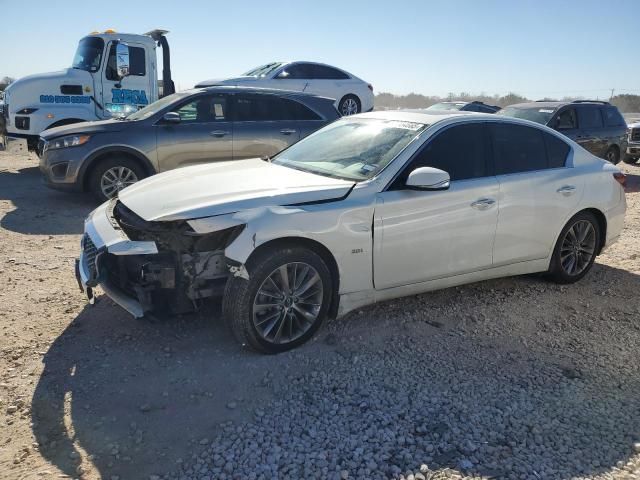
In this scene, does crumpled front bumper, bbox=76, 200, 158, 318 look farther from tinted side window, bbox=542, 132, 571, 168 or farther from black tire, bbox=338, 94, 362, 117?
black tire, bbox=338, 94, 362, 117

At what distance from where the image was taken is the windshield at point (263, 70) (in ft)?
46.9

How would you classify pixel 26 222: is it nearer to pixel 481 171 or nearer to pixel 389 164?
pixel 389 164

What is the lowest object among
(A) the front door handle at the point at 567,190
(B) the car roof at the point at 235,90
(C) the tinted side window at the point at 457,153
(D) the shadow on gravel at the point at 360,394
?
(D) the shadow on gravel at the point at 360,394

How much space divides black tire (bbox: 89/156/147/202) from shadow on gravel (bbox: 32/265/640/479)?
380cm

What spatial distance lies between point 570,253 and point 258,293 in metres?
3.25

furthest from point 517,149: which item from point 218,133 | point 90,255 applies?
point 218,133

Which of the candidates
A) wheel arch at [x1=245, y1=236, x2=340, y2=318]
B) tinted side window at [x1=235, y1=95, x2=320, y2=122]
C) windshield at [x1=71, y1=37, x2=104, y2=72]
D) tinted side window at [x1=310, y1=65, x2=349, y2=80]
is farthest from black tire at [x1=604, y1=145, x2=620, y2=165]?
windshield at [x1=71, y1=37, x2=104, y2=72]

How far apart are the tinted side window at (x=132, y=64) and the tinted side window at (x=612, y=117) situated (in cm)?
1005

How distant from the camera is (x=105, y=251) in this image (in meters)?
3.64

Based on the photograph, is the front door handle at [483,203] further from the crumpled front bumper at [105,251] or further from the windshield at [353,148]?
the crumpled front bumper at [105,251]

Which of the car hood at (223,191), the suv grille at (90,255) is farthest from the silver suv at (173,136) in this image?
the suv grille at (90,255)

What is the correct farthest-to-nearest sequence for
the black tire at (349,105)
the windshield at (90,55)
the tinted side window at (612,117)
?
1. the black tire at (349,105)
2. the tinted side window at (612,117)
3. the windshield at (90,55)

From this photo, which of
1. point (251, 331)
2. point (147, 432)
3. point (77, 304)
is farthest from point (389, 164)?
point (77, 304)

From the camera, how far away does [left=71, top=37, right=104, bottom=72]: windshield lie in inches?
432
